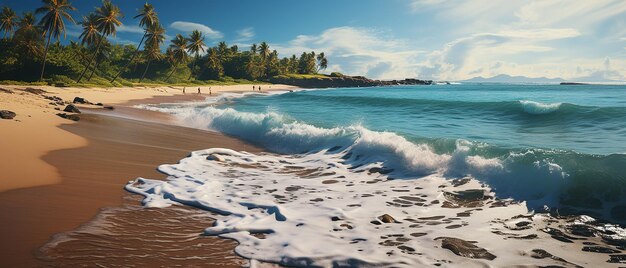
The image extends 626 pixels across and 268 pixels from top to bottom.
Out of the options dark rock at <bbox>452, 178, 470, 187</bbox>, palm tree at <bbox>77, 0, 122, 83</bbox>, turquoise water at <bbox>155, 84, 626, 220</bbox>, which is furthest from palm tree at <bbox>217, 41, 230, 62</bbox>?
dark rock at <bbox>452, 178, 470, 187</bbox>

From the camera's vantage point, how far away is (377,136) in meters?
10.3

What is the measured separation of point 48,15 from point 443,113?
50.3m

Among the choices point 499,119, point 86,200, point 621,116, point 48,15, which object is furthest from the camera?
point 48,15

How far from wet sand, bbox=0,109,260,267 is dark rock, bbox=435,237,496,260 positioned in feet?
8.91

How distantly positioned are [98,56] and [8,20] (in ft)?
41.9

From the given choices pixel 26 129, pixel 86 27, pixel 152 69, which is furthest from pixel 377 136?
pixel 152 69

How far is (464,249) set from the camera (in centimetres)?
409

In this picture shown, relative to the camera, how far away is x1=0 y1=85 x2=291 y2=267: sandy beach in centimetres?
409

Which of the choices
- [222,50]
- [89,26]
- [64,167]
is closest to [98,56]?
[89,26]

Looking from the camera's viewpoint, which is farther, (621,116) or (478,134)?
(621,116)

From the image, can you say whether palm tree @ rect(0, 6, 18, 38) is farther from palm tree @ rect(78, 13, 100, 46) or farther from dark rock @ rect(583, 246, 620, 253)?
dark rock @ rect(583, 246, 620, 253)

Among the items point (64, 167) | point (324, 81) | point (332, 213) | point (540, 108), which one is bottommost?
point (332, 213)

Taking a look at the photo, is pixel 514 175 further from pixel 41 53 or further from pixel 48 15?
pixel 41 53

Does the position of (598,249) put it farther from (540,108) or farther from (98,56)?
(98,56)
